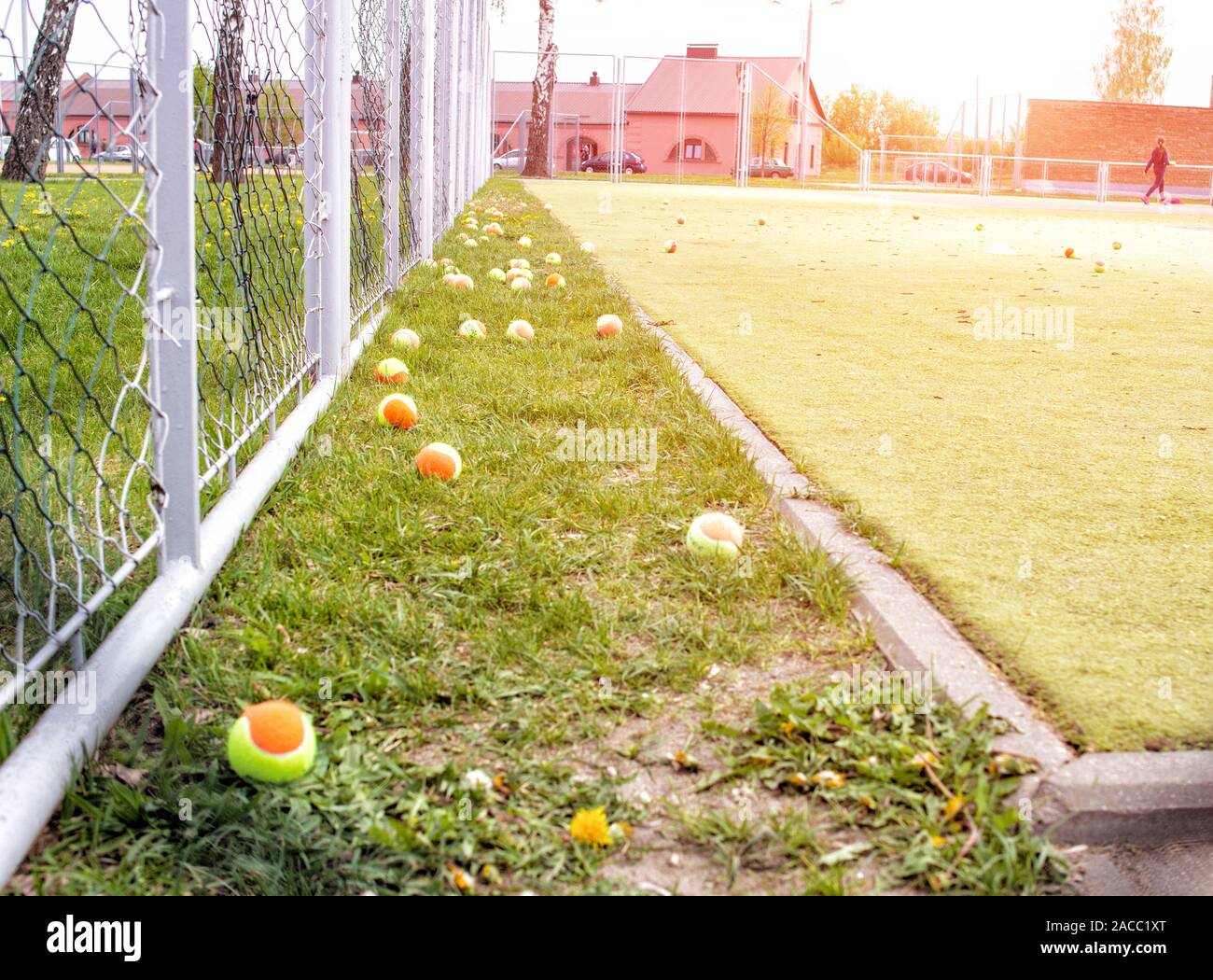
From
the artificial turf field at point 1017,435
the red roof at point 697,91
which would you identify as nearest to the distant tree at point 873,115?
the red roof at point 697,91

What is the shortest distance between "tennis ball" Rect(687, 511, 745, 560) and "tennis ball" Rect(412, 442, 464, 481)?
84 centimetres

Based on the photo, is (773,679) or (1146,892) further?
(773,679)

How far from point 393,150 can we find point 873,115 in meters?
71.1

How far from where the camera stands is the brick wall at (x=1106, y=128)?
4681 cm

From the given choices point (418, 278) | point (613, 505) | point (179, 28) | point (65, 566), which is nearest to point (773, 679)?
point (613, 505)

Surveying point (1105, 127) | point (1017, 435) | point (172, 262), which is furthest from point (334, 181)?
point (1105, 127)

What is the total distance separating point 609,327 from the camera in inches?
225

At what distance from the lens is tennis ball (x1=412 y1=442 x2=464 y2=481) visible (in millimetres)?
3293

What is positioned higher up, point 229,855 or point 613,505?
point 613,505

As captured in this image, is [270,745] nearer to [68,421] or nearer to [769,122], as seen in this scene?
[68,421]

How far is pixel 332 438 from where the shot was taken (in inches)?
148

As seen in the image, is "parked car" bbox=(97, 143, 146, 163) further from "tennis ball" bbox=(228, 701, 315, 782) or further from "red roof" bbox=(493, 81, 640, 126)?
"red roof" bbox=(493, 81, 640, 126)

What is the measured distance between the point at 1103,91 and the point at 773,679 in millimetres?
63244

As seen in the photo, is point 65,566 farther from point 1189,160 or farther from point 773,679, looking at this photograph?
point 1189,160
